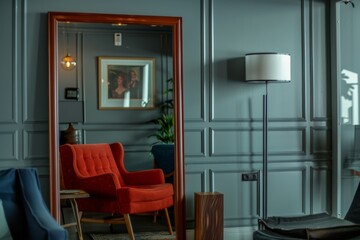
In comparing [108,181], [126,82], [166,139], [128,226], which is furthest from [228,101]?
[128,226]

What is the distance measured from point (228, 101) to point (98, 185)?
130cm

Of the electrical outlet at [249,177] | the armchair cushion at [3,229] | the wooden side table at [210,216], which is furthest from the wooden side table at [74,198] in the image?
the electrical outlet at [249,177]

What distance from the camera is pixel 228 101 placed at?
5148mm

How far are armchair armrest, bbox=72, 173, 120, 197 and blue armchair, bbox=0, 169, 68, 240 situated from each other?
1.03 m

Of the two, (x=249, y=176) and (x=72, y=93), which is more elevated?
(x=72, y=93)

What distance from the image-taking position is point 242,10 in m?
5.19

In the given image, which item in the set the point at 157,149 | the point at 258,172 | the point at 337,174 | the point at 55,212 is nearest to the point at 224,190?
the point at 258,172

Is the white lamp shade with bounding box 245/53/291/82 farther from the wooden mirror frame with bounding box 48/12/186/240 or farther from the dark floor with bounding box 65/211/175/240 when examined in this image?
the dark floor with bounding box 65/211/175/240

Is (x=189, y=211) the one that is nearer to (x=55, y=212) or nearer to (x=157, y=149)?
(x=157, y=149)

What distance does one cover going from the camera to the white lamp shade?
192 inches

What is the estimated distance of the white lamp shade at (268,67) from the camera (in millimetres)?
4875

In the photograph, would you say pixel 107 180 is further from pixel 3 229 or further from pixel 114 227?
pixel 3 229

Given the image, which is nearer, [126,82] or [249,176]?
[126,82]

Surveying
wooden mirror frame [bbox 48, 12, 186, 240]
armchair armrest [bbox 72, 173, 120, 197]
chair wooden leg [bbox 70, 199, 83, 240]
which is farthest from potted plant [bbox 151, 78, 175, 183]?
chair wooden leg [bbox 70, 199, 83, 240]
